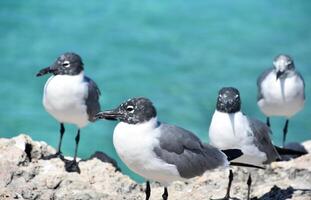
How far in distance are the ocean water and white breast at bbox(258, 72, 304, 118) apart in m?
2.64

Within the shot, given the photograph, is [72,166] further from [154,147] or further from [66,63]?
[154,147]

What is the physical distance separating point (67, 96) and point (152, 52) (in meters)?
5.69

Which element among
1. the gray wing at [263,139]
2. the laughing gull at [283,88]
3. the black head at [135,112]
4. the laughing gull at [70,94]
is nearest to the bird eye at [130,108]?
the black head at [135,112]

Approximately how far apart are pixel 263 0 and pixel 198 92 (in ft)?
11.8

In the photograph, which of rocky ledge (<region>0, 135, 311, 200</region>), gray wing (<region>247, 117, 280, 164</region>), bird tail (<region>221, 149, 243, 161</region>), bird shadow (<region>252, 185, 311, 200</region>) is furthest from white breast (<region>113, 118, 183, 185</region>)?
bird shadow (<region>252, 185, 311, 200</region>)

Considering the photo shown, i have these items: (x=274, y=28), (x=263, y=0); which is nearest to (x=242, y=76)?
(x=274, y=28)

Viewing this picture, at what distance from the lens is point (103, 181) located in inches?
243

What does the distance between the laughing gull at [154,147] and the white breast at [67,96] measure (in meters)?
1.19

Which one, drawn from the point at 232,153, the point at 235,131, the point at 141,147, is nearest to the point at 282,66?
the point at 235,131

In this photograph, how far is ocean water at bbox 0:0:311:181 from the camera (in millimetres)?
10414

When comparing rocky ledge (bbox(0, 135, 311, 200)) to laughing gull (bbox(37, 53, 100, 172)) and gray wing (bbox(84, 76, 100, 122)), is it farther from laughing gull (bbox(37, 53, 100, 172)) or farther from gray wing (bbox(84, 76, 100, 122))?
gray wing (bbox(84, 76, 100, 122))

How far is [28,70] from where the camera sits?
37.0 feet

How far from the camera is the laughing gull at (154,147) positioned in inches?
198

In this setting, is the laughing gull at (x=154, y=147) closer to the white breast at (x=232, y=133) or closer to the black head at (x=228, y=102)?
the white breast at (x=232, y=133)
